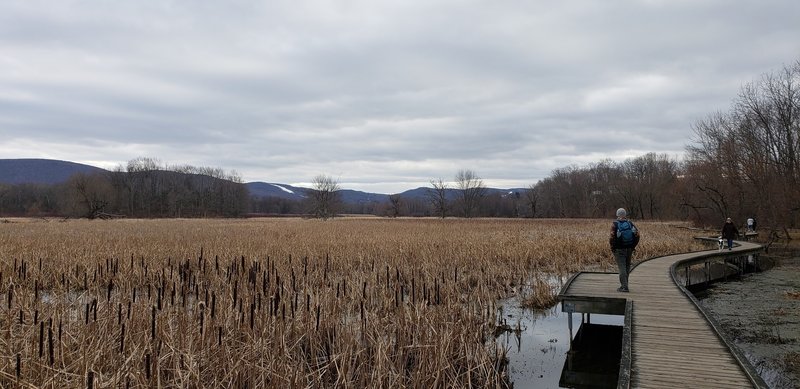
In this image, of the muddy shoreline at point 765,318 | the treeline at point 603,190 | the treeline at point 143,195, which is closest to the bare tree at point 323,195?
the treeline at point 603,190

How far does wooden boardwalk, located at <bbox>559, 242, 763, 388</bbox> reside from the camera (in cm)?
500

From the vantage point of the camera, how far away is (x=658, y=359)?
566 centimetres

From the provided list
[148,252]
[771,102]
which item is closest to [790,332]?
[148,252]

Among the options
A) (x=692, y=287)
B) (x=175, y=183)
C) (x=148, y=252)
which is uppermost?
(x=175, y=183)

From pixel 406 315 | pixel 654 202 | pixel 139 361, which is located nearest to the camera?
pixel 139 361

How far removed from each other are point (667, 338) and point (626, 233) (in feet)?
9.58

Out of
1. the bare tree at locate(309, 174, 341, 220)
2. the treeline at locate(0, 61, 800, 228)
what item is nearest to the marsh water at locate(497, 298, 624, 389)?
the treeline at locate(0, 61, 800, 228)

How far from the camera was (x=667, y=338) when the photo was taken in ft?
21.3

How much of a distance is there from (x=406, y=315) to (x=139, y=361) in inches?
133

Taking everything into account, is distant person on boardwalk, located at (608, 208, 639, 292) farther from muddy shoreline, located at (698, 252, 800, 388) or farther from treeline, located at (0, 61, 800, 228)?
treeline, located at (0, 61, 800, 228)

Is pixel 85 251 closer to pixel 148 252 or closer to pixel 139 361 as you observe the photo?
pixel 148 252

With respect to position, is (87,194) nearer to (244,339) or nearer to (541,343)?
(244,339)

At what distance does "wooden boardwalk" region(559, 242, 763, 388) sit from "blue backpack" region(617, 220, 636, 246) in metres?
1.11

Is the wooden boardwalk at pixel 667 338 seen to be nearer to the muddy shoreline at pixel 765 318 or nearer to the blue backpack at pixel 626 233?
the muddy shoreline at pixel 765 318
